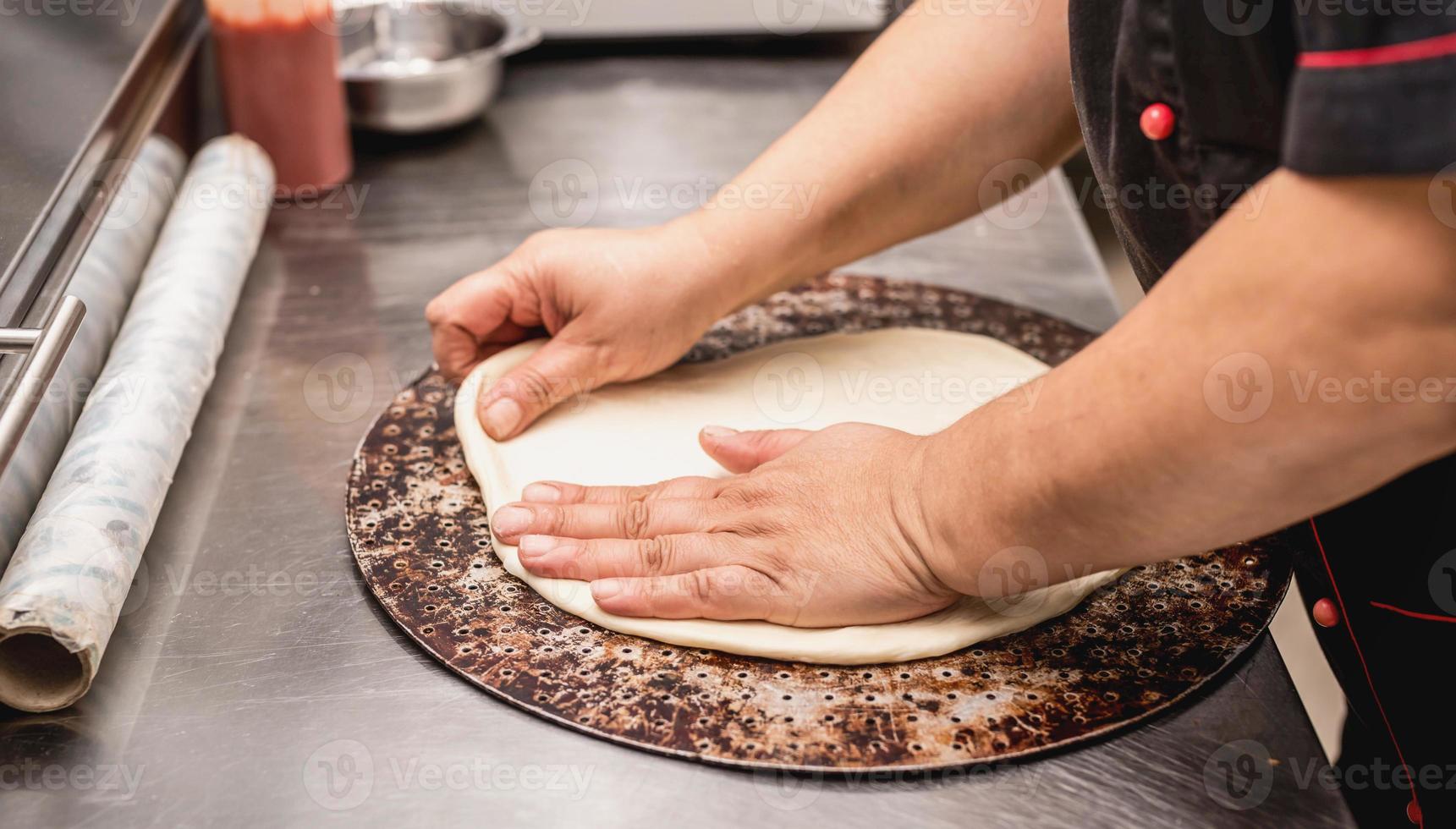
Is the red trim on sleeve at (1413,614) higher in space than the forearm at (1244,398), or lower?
lower

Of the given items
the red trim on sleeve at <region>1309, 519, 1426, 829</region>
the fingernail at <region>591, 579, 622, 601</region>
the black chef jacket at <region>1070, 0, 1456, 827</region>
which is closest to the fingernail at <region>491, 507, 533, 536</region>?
the fingernail at <region>591, 579, 622, 601</region>

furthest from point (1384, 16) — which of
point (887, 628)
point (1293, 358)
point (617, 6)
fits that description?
point (617, 6)

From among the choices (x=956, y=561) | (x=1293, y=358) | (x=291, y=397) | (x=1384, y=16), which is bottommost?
(x=291, y=397)

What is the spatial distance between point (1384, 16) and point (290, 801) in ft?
2.88

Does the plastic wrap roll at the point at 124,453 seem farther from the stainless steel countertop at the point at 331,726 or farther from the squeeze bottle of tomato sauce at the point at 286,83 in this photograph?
the squeeze bottle of tomato sauce at the point at 286,83

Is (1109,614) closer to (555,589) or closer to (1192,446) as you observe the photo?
(1192,446)

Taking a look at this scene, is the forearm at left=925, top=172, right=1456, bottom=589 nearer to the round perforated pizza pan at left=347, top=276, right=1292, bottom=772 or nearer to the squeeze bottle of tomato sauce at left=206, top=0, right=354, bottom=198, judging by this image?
the round perforated pizza pan at left=347, top=276, right=1292, bottom=772

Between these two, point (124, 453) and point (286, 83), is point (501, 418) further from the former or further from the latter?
point (286, 83)

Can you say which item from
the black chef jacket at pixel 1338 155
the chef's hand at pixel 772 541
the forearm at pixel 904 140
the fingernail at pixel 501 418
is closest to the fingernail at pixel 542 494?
the chef's hand at pixel 772 541

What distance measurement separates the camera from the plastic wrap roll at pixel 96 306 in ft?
3.31

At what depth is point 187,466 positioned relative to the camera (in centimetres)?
122

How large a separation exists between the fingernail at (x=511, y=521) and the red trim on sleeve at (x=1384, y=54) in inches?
28.2

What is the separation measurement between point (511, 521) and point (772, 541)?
0.25 metres

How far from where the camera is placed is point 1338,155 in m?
0.62
